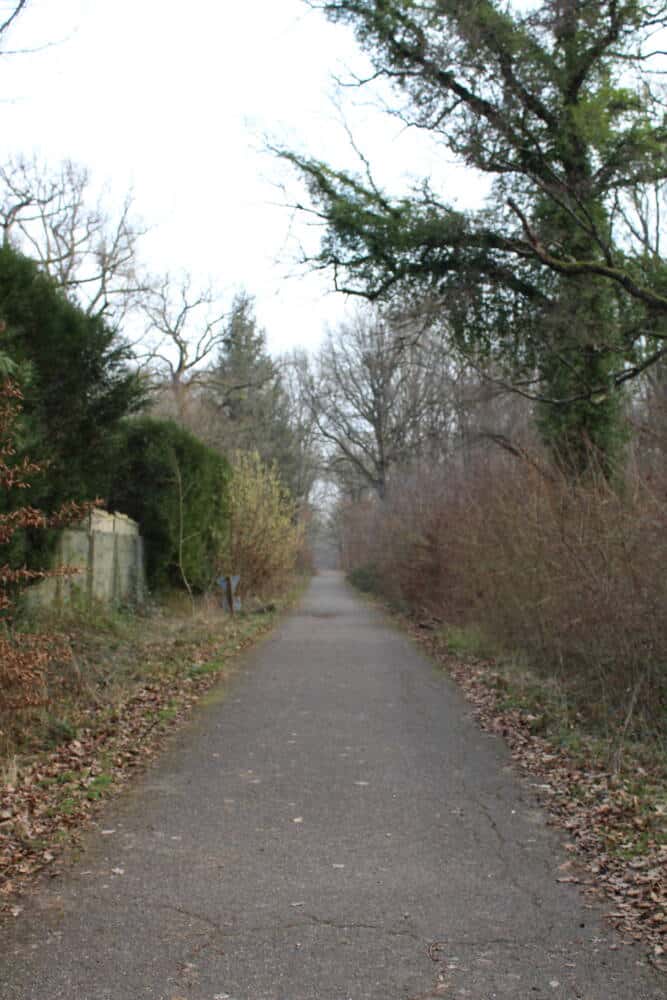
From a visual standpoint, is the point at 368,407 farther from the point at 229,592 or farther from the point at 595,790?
the point at 595,790

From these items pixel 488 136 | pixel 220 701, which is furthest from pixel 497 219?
pixel 220 701

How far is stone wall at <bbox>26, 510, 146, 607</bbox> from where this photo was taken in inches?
525

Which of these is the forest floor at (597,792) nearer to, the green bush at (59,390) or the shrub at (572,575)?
the shrub at (572,575)

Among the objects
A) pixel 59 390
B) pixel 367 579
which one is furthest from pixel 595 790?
pixel 367 579

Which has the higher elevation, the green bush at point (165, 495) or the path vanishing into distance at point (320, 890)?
the green bush at point (165, 495)

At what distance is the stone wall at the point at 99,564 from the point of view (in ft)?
43.7

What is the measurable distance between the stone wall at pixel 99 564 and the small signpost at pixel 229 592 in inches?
117

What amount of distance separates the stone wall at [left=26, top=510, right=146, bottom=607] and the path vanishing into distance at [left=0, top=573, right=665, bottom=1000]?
4.44 m

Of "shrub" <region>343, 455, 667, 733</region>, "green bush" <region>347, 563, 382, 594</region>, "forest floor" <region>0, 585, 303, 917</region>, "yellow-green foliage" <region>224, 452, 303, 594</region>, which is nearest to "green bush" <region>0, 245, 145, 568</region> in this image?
"forest floor" <region>0, 585, 303, 917</region>

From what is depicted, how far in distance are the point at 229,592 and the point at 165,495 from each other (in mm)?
3515

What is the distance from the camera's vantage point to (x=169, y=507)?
1992 cm

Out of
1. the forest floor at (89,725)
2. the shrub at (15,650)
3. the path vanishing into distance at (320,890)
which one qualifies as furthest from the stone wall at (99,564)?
the path vanishing into distance at (320,890)

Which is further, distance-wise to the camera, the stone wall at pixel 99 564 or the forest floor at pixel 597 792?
the stone wall at pixel 99 564

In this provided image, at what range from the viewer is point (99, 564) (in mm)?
15812
